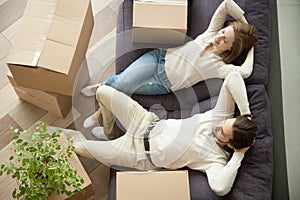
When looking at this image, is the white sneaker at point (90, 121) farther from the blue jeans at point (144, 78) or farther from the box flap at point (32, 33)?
the box flap at point (32, 33)

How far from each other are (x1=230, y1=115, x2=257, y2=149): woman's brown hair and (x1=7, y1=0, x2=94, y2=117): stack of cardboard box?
2.38ft

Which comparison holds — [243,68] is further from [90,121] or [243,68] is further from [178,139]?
[90,121]

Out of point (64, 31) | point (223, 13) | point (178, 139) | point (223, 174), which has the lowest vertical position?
point (223, 174)

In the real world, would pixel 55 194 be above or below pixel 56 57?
below

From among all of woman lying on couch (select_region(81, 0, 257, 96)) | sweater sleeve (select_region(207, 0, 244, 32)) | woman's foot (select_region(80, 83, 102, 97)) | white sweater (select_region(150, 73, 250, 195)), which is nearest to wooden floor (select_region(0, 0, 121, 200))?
woman's foot (select_region(80, 83, 102, 97))

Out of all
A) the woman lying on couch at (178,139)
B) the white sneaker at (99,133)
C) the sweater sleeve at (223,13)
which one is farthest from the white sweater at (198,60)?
the white sneaker at (99,133)

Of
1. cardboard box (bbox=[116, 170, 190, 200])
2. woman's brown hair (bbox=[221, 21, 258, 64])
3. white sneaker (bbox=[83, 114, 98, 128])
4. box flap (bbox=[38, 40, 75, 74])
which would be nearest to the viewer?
cardboard box (bbox=[116, 170, 190, 200])

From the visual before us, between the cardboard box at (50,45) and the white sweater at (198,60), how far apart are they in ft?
1.43

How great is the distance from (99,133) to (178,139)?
37 centimetres

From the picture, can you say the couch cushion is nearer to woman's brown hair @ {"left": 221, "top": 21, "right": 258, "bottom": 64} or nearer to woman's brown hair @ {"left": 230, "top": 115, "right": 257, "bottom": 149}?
woman's brown hair @ {"left": 221, "top": 21, "right": 258, "bottom": 64}

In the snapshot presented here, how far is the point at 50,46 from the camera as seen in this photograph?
1705 millimetres

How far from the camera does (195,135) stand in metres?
1.80

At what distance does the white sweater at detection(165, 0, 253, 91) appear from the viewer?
6.11 ft

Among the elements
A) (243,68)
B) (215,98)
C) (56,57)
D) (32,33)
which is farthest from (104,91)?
(243,68)
